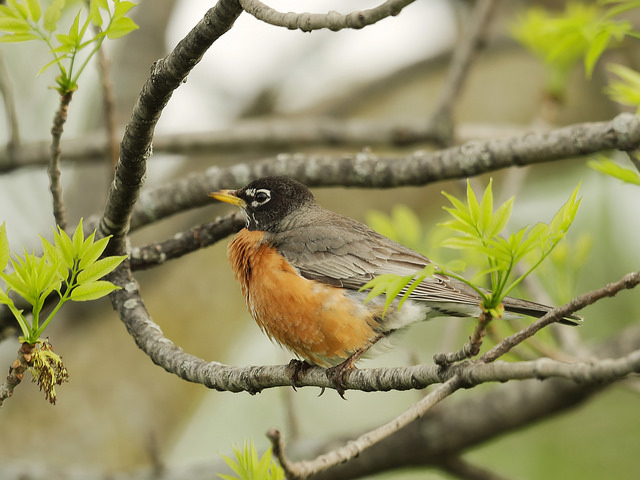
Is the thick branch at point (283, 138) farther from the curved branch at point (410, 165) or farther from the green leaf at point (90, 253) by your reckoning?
the green leaf at point (90, 253)

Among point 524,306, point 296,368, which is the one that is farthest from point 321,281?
point 524,306

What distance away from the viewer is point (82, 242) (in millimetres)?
2312

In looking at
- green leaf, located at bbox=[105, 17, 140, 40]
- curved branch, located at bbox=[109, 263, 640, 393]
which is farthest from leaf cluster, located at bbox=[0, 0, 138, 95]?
curved branch, located at bbox=[109, 263, 640, 393]

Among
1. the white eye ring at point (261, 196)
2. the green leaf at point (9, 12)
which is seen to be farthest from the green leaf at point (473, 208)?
the white eye ring at point (261, 196)

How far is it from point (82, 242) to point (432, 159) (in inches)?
75.9

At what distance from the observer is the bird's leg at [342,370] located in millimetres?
2877

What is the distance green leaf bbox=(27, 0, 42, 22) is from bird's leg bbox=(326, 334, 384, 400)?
1.67m

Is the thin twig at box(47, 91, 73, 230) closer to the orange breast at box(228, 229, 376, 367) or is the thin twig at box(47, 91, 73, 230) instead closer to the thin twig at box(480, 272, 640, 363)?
the orange breast at box(228, 229, 376, 367)

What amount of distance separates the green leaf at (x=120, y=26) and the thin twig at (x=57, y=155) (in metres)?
0.33

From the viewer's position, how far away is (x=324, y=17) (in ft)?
6.91

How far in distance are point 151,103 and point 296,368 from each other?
4.16 feet

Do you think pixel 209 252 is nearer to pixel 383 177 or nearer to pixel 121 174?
pixel 383 177

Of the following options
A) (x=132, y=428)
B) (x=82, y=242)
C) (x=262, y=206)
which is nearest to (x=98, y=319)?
(x=132, y=428)

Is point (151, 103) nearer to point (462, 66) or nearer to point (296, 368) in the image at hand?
point (296, 368)
